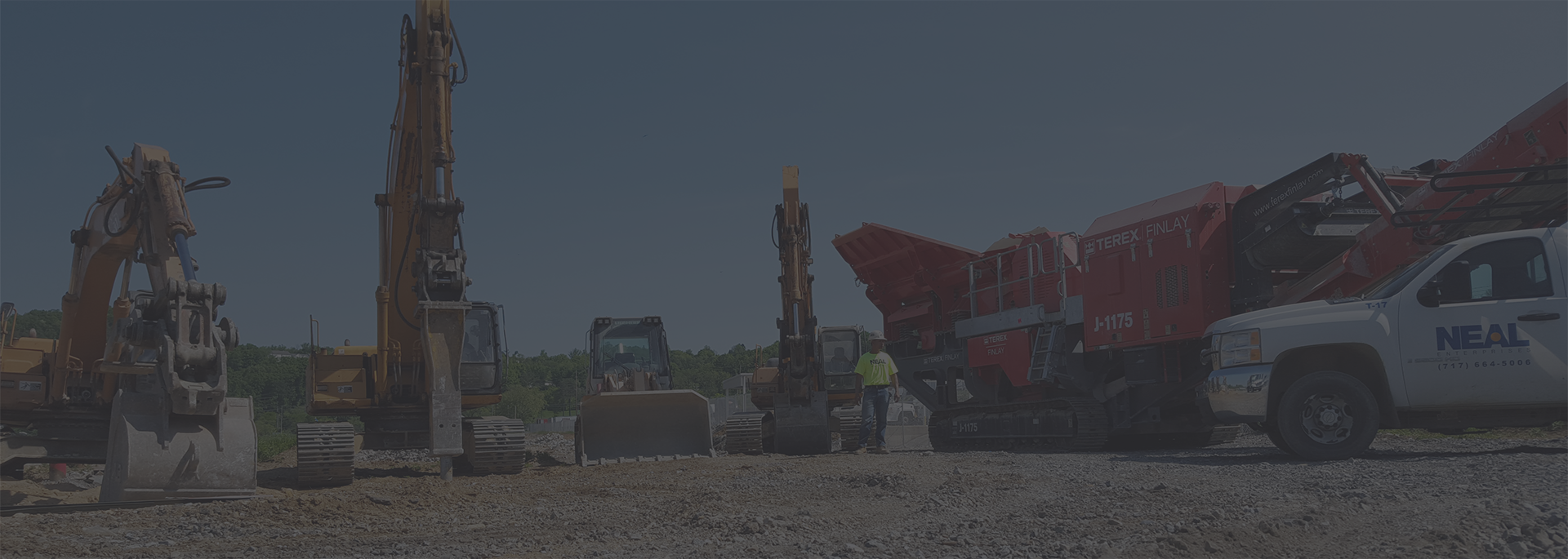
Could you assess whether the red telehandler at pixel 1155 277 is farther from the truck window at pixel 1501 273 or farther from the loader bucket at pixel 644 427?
the loader bucket at pixel 644 427

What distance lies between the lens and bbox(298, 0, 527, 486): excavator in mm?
10906

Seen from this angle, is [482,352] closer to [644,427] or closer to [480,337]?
[480,337]

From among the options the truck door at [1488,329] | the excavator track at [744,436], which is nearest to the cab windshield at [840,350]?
the excavator track at [744,436]

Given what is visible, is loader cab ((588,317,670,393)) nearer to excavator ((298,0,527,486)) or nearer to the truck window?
excavator ((298,0,527,486))

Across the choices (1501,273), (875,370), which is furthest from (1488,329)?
(875,370)

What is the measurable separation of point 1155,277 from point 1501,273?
439 cm

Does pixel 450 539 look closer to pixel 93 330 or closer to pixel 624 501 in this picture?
pixel 624 501

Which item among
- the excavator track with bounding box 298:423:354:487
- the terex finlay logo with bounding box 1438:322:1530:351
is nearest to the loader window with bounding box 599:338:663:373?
the excavator track with bounding box 298:423:354:487

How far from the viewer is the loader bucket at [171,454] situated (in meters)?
8.42

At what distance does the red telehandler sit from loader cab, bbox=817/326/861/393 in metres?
1.11

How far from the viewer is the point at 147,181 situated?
10.4 meters

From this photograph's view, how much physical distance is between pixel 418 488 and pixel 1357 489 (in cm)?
691

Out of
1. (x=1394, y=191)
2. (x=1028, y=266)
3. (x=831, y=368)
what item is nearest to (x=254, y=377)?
(x=831, y=368)

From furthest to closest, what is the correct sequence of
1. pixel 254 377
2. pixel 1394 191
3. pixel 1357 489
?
1. pixel 254 377
2. pixel 1394 191
3. pixel 1357 489
